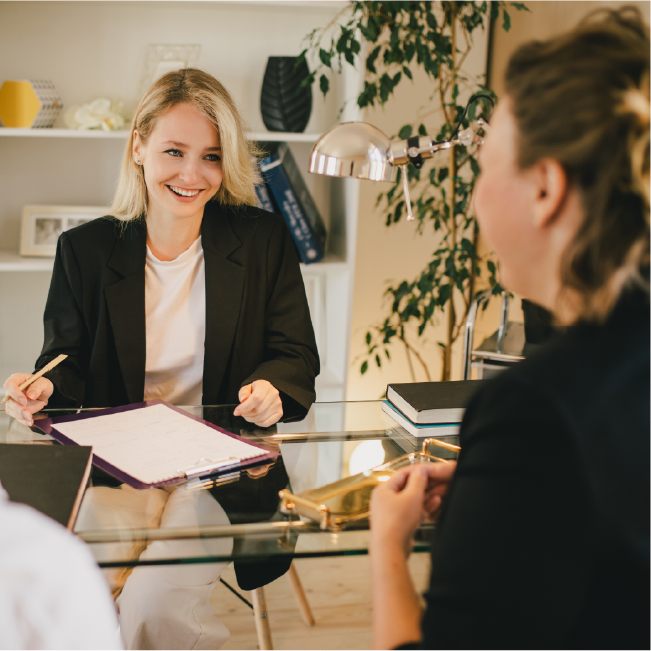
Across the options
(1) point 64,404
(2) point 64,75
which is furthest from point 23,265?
(1) point 64,404

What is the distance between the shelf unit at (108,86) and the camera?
7.73ft

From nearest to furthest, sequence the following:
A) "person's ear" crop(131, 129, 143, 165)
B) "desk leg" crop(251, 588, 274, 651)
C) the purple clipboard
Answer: the purple clipboard → "desk leg" crop(251, 588, 274, 651) → "person's ear" crop(131, 129, 143, 165)

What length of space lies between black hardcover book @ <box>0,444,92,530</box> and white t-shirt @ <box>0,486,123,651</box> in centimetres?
29

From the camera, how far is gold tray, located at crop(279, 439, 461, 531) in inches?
35.6

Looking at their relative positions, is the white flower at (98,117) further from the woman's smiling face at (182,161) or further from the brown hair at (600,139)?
the brown hair at (600,139)

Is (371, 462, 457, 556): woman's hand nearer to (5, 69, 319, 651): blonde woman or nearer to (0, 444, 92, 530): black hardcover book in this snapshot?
(0, 444, 92, 530): black hardcover book

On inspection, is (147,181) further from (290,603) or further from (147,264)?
(290,603)

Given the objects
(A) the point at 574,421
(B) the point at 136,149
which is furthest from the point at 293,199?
(A) the point at 574,421

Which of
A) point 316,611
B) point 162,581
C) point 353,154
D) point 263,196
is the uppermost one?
point 263,196

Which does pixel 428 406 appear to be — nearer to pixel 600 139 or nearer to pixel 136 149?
pixel 600 139

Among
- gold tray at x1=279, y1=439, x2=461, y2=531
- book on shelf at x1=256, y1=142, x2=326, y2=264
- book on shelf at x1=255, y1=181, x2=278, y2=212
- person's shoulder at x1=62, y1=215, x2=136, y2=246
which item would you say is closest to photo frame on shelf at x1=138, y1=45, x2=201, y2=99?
book on shelf at x1=256, y1=142, x2=326, y2=264

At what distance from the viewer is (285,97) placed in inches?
91.4

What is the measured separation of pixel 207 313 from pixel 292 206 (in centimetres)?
82

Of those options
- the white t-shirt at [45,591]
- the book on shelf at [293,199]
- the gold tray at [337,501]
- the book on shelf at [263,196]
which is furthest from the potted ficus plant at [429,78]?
the white t-shirt at [45,591]
